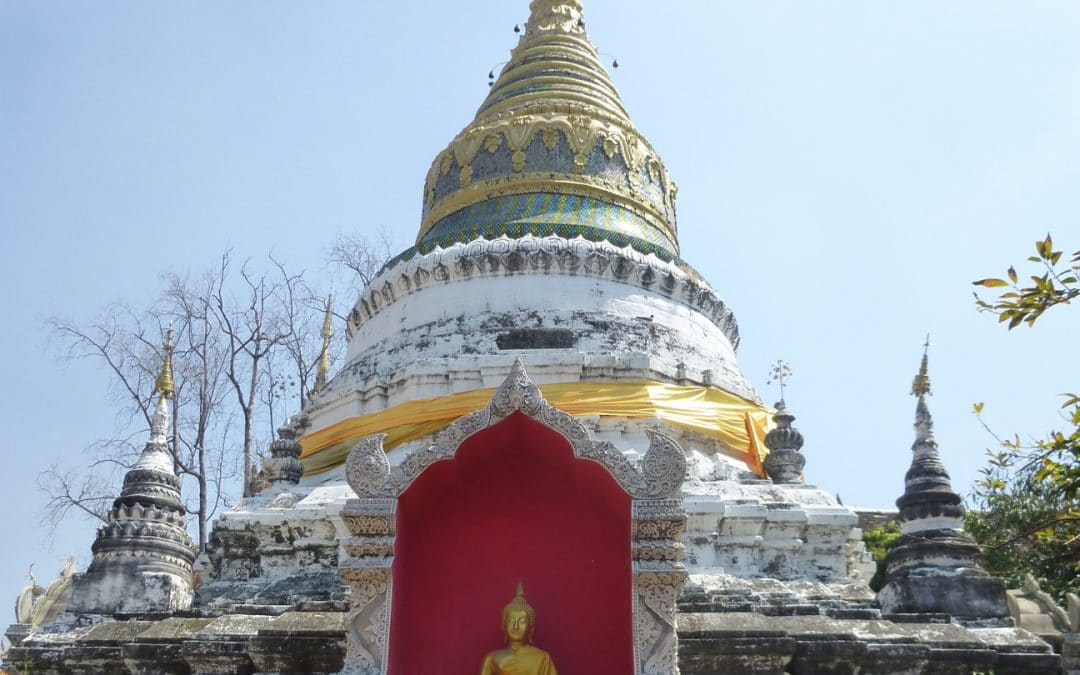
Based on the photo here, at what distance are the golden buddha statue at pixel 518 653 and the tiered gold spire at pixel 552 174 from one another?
8.23 metres

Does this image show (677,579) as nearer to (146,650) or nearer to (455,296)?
(146,650)

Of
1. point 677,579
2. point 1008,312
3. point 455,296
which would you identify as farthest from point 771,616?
point 455,296

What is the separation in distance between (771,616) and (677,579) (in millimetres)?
2190

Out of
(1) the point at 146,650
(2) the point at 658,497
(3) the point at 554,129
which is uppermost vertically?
(3) the point at 554,129

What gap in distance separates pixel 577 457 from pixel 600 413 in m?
4.63

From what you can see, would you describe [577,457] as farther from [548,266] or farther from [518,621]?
[548,266]

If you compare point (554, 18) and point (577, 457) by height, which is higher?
point (554, 18)

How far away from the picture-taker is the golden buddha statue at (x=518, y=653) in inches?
295

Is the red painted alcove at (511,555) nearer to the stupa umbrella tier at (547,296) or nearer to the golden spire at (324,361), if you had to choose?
the stupa umbrella tier at (547,296)

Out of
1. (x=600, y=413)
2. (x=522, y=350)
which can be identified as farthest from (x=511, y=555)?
(x=522, y=350)

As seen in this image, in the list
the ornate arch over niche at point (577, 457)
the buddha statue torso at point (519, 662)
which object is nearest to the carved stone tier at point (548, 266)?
the ornate arch over niche at point (577, 457)

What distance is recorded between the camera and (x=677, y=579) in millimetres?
A: 7027

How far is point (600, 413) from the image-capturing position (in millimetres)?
12117

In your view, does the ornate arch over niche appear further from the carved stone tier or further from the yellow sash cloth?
the carved stone tier
